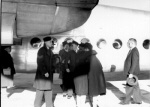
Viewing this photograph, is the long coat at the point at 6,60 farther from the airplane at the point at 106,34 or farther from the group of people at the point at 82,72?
the group of people at the point at 82,72

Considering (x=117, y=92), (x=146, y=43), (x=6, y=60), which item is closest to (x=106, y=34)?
(x=146, y=43)

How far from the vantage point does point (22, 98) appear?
13.9 feet

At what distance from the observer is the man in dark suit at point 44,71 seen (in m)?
3.15

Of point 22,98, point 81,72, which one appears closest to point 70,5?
point 81,72

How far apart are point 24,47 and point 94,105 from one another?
141 inches

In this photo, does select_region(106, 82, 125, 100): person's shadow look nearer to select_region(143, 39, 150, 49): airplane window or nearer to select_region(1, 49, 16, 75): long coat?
select_region(143, 39, 150, 49): airplane window

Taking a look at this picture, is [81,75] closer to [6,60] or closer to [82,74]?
[82,74]

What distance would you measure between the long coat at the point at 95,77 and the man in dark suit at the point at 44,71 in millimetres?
814

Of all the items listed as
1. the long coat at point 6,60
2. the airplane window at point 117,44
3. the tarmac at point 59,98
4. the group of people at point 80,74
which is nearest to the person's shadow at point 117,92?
the tarmac at point 59,98

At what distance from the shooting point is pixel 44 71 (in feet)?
10.4

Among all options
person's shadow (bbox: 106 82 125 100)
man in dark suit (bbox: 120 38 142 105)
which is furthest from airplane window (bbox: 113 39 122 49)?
man in dark suit (bbox: 120 38 142 105)

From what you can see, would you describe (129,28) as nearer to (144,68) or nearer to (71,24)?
(144,68)

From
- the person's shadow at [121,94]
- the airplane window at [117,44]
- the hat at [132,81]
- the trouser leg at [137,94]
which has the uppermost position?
the airplane window at [117,44]

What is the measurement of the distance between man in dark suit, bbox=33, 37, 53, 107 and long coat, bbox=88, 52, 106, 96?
814 millimetres
